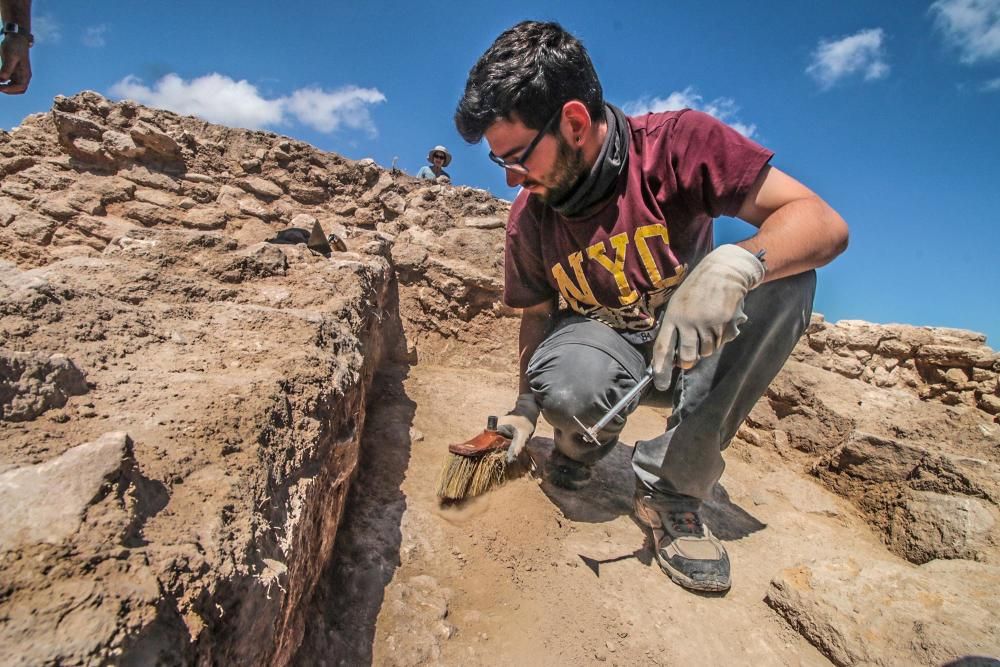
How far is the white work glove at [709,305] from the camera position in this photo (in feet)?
4.53

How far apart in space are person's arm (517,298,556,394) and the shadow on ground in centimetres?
59

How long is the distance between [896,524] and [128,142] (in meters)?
4.29

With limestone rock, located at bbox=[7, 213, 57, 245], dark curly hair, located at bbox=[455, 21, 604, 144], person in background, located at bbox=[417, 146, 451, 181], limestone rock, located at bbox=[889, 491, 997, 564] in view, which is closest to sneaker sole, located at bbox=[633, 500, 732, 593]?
limestone rock, located at bbox=[889, 491, 997, 564]

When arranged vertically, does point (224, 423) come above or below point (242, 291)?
below

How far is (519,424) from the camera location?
193cm

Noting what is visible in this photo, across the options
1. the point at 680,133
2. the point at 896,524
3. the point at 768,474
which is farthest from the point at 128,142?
the point at 896,524

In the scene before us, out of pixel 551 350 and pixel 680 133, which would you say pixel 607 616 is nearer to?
pixel 551 350

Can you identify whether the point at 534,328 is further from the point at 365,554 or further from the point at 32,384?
the point at 32,384

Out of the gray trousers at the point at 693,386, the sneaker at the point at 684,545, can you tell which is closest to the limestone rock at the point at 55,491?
the gray trousers at the point at 693,386

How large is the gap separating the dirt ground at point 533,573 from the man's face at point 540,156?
1.10m

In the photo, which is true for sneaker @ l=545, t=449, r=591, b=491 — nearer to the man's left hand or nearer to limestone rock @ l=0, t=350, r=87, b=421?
limestone rock @ l=0, t=350, r=87, b=421

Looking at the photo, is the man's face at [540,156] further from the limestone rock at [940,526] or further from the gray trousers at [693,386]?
the limestone rock at [940,526]

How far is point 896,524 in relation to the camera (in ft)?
6.66

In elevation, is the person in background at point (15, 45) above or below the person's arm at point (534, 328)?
above
